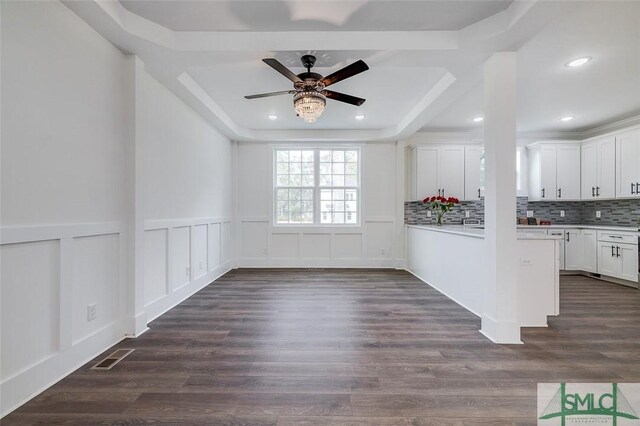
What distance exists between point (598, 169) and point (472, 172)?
2.02m

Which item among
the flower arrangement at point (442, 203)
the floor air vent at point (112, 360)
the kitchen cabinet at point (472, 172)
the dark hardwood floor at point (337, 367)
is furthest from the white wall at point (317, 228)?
the floor air vent at point (112, 360)

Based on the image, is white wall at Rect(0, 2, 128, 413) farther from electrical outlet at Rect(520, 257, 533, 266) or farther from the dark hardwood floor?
electrical outlet at Rect(520, 257, 533, 266)

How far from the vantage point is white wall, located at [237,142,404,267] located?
5840 millimetres

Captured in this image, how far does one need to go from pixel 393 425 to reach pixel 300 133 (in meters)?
4.90

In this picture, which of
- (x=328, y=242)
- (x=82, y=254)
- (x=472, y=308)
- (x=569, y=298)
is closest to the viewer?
(x=82, y=254)

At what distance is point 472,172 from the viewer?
5512 millimetres

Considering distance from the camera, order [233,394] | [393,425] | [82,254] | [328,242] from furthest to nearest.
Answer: [328,242] < [82,254] < [233,394] < [393,425]

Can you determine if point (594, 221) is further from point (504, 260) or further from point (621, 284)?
point (504, 260)

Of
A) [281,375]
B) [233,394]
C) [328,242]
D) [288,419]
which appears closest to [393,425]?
[288,419]

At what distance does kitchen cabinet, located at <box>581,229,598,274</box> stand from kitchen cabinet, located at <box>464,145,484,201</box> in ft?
5.98

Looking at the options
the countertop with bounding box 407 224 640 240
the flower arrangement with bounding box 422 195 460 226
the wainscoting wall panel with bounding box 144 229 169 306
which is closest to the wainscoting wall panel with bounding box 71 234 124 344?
the wainscoting wall panel with bounding box 144 229 169 306

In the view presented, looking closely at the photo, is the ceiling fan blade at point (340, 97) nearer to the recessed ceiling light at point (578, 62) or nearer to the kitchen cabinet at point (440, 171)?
the recessed ceiling light at point (578, 62)

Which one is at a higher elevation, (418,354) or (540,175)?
(540,175)

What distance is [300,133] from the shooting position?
557 centimetres
